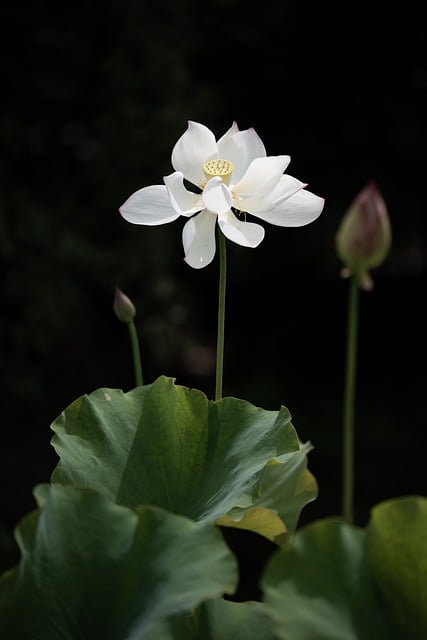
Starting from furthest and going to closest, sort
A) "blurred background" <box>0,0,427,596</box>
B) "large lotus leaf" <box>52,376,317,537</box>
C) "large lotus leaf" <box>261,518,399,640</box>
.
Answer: "blurred background" <box>0,0,427,596</box> < "large lotus leaf" <box>52,376,317,537</box> < "large lotus leaf" <box>261,518,399,640</box>

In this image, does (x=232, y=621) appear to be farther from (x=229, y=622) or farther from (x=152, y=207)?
(x=152, y=207)

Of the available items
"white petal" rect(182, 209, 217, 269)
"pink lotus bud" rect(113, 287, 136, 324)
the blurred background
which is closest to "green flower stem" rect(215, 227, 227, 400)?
"white petal" rect(182, 209, 217, 269)

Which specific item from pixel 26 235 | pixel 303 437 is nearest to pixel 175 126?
pixel 26 235

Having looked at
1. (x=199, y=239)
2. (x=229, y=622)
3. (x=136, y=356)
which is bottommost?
(x=229, y=622)

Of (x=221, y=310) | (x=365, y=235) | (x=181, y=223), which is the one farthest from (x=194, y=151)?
(x=181, y=223)

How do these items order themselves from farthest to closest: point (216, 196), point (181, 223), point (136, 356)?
point (181, 223) → point (136, 356) → point (216, 196)

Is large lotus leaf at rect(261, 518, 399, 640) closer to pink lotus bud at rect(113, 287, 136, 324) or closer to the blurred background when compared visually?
pink lotus bud at rect(113, 287, 136, 324)

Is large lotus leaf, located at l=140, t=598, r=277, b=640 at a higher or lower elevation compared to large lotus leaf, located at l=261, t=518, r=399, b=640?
lower
